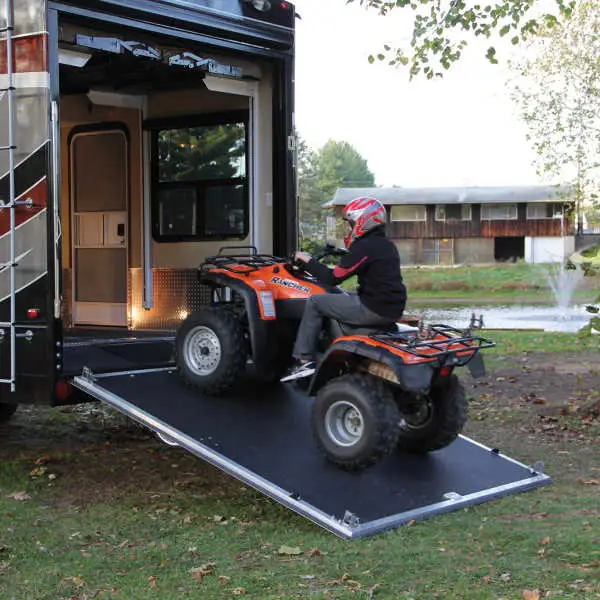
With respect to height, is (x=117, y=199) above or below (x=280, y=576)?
above

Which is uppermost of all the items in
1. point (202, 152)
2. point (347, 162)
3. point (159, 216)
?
point (347, 162)

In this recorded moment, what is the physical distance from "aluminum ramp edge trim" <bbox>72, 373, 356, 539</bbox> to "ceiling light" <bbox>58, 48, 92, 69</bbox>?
7.75 ft

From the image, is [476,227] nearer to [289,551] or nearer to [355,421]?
[355,421]

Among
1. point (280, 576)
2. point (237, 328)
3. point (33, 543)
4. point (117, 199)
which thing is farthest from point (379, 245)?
point (117, 199)

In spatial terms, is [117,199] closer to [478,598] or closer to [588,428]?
[588,428]

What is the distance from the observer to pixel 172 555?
498 cm

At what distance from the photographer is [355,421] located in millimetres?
5703

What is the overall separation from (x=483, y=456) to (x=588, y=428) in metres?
2.29

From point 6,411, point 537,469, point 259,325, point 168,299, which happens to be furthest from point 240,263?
point 6,411

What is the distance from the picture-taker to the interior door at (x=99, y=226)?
963cm

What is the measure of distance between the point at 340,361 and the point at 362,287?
517 mm

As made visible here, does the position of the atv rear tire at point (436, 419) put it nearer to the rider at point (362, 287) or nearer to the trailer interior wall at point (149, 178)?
the rider at point (362, 287)

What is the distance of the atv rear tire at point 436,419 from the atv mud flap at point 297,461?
0.13 meters

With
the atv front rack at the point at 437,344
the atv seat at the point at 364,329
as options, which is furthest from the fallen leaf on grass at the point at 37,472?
the atv front rack at the point at 437,344
